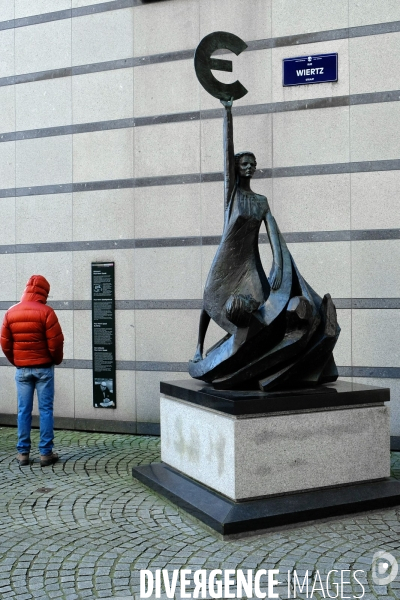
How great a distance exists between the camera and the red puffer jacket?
22.2 ft

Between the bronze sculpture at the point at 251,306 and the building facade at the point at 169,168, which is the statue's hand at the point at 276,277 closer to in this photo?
the bronze sculpture at the point at 251,306

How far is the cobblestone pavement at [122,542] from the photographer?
3.94m

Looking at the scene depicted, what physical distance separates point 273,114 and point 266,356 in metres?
3.91

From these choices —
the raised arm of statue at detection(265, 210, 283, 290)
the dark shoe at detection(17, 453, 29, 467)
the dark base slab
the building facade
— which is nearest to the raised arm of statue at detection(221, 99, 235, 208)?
the raised arm of statue at detection(265, 210, 283, 290)

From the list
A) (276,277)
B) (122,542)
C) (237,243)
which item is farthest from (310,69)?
(122,542)

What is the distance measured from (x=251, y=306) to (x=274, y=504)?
1.57 metres

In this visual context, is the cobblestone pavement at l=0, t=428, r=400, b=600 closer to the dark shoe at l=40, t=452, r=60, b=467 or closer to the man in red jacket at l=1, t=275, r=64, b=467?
the dark shoe at l=40, t=452, r=60, b=467

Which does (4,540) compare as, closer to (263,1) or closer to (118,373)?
(118,373)

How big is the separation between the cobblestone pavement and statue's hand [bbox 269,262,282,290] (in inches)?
77.0

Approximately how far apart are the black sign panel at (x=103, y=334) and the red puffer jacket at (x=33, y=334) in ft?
6.12

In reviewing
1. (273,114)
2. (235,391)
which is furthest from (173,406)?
(273,114)

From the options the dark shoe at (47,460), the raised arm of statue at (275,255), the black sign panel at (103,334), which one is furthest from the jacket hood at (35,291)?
the raised arm of statue at (275,255)

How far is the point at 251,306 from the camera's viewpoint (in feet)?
17.5

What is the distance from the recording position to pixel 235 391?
5441 millimetres
